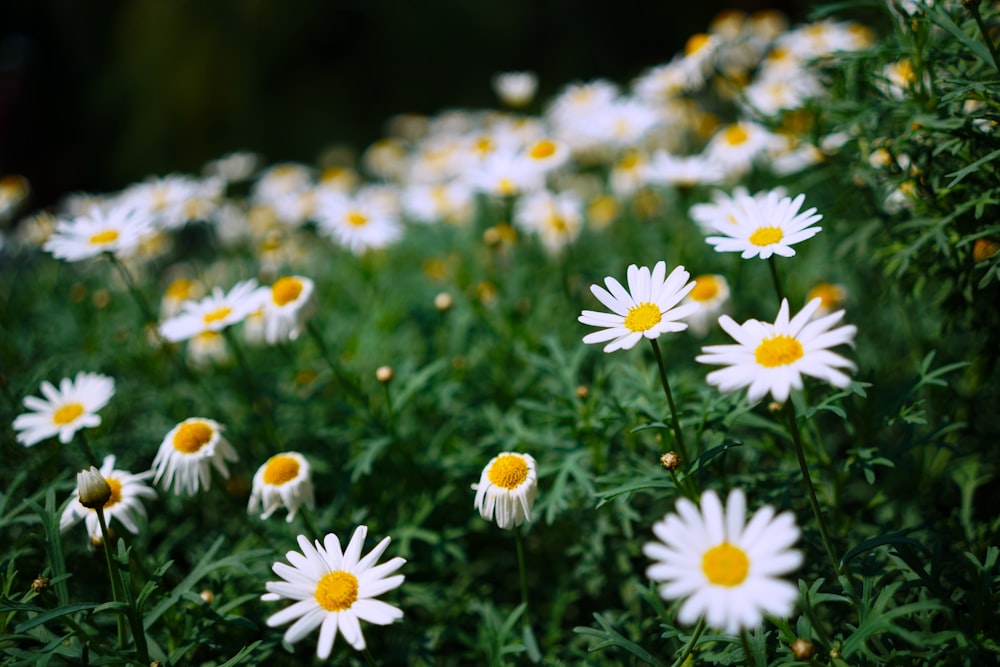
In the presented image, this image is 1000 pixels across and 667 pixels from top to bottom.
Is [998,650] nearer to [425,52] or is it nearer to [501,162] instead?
[501,162]

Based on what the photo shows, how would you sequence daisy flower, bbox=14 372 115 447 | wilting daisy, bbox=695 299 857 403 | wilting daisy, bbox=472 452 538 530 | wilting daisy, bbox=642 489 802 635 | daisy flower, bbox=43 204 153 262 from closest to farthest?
wilting daisy, bbox=642 489 802 635, wilting daisy, bbox=695 299 857 403, wilting daisy, bbox=472 452 538 530, daisy flower, bbox=14 372 115 447, daisy flower, bbox=43 204 153 262

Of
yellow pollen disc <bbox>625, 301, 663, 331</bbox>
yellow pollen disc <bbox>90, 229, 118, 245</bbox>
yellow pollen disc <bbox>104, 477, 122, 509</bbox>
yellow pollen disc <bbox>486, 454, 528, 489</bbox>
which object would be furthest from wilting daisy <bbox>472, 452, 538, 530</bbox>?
yellow pollen disc <bbox>90, 229, 118, 245</bbox>

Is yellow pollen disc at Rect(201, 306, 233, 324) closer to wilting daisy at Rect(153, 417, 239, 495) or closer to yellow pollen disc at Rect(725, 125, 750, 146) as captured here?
wilting daisy at Rect(153, 417, 239, 495)

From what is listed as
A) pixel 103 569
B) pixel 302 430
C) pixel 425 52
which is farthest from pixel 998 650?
pixel 425 52

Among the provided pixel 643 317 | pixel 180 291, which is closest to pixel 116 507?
pixel 643 317

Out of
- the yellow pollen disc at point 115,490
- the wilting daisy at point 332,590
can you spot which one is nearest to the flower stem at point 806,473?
the wilting daisy at point 332,590

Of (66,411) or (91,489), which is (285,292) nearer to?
(66,411)
